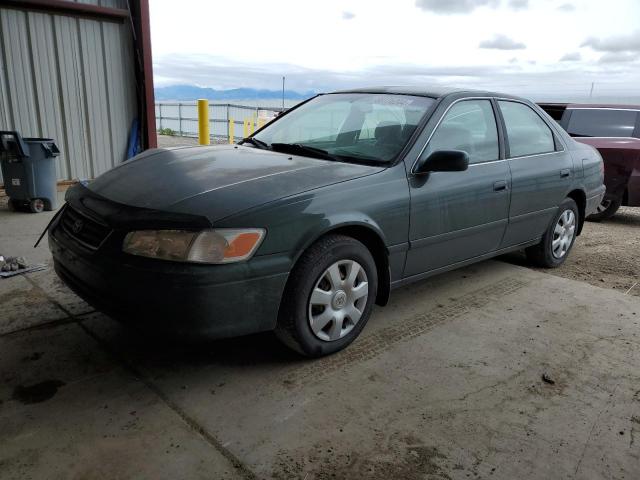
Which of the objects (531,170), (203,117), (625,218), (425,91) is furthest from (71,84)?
(625,218)

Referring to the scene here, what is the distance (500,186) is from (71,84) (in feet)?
20.3

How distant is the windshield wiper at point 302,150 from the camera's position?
3.33m

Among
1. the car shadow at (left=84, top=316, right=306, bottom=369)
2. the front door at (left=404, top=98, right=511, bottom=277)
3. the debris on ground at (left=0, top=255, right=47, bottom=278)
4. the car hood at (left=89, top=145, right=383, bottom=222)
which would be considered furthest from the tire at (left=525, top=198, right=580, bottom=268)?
the debris on ground at (left=0, top=255, right=47, bottom=278)

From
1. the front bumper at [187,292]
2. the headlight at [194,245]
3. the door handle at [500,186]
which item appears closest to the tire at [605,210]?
the door handle at [500,186]

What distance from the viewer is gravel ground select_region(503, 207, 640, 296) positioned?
15.3 feet

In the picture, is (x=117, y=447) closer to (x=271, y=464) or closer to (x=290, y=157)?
(x=271, y=464)

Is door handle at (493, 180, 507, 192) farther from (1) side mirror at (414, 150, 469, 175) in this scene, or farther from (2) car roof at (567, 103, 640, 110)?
(2) car roof at (567, 103, 640, 110)

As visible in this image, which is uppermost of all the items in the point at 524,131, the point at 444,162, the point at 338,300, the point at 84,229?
the point at 524,131

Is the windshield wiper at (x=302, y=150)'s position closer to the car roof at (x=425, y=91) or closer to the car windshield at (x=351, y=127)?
the car windshield at (x=351, y=127)

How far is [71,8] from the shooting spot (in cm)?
696

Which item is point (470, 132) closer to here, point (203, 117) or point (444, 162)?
point (444, 162)

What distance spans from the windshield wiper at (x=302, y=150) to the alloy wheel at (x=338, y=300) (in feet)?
2.49

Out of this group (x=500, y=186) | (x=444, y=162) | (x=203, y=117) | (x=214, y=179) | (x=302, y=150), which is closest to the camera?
(x=214, y=179)

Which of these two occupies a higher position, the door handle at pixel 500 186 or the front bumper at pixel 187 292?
the door handle at pixel 500 186
